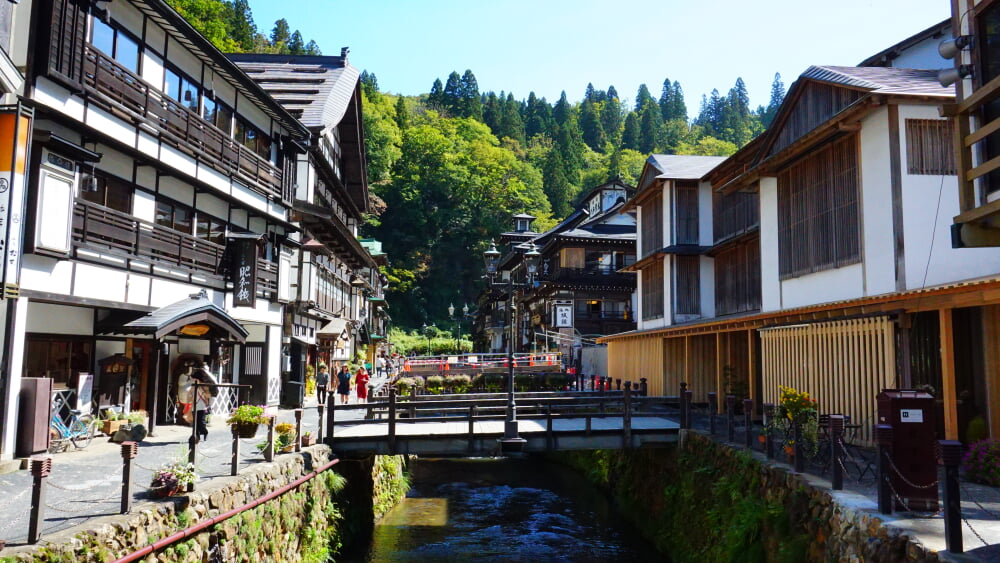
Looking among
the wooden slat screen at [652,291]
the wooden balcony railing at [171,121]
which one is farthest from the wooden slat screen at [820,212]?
the wooden balcony railing at [171,121]

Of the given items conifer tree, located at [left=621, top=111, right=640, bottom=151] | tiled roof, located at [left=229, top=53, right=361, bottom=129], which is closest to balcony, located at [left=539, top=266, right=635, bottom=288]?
tiled roof, located at [left=229, top=53, right=361, bottom=129]

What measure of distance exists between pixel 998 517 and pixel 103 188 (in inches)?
698

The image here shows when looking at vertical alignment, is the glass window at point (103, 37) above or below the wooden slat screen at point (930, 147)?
above

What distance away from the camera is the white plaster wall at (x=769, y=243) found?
2078 cm

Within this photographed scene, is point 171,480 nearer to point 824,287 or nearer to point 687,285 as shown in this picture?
point 824,287

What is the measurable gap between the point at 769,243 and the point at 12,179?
63.5ft

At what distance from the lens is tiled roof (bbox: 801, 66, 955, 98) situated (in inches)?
585

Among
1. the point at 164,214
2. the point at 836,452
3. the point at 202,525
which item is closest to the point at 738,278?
the point at 836,452

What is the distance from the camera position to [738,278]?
90.7ft

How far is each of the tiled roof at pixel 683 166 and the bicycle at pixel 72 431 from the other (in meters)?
23.8

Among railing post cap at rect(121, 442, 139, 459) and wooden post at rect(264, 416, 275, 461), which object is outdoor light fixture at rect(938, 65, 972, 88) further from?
wooden post at rect(264, 416, 275, 461)

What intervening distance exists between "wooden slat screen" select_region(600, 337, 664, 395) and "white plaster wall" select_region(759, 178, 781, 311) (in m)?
7.44

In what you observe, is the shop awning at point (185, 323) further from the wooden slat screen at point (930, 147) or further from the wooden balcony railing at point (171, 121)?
the wooden slat screen at point (930, 147)

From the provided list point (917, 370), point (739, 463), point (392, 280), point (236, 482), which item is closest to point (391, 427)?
point (236, 482)
